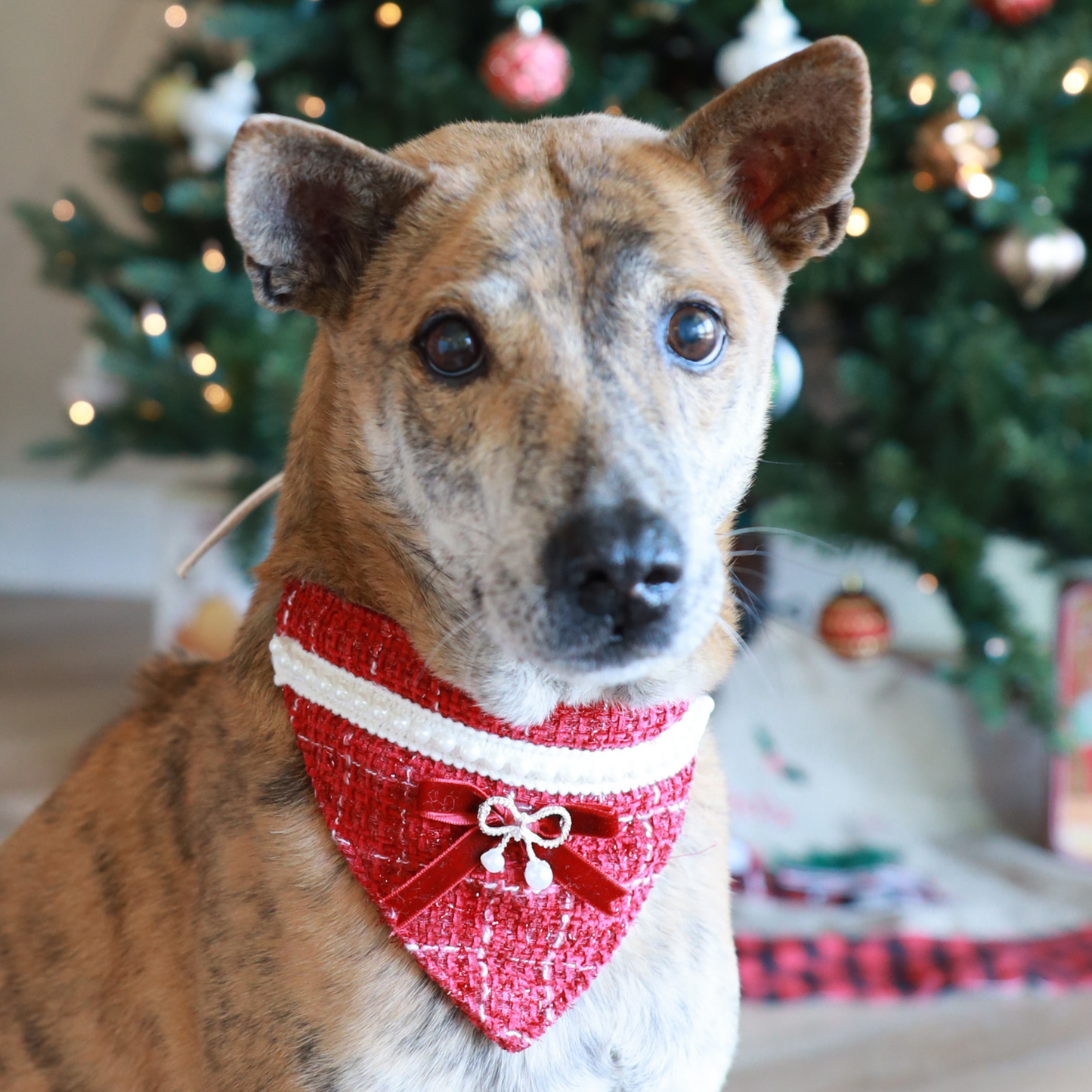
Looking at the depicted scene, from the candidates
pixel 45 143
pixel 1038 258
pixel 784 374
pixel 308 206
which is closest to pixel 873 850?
pixel 784 374

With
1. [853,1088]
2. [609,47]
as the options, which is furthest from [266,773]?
[609,47]

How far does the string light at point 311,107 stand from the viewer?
2.33 m

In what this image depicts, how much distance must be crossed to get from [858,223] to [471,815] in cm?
153

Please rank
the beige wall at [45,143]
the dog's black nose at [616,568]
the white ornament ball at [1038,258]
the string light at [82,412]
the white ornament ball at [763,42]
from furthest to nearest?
1. the beige wall at [45,143]
2. the string light at [82,412]
3. the white ornament ball at [1038,258]
4. the white ornament ball at [763,42]
5. the dog's black nose at [616,568]

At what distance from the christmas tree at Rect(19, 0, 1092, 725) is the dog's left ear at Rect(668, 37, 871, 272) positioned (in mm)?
920

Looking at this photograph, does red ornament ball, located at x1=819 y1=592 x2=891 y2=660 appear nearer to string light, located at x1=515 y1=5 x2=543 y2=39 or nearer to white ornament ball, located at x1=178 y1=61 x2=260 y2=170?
string light, located at x1=515 y1=5 x2=543 y2=39

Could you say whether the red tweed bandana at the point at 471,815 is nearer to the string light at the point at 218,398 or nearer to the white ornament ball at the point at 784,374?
the white ornament ball at the point at 784,374

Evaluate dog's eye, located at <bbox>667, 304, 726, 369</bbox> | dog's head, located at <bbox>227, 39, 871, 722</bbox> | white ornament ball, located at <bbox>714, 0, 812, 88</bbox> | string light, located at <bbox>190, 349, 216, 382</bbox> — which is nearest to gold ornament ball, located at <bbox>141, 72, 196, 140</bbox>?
string light, located at <bbox>190, 349, 216, 382</bbox>

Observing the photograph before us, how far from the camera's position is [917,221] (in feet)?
6.79

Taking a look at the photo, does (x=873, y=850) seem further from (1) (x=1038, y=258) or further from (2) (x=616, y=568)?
(2) (x=616, y=568)

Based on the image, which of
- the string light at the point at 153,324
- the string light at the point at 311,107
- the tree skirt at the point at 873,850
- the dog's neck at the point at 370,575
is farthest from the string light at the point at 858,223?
the string light at the point at 153,324

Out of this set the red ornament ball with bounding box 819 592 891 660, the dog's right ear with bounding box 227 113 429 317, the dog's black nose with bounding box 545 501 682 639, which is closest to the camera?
the dog's black nose with bounding box 545 501 682 639

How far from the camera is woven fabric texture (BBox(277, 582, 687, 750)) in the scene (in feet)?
3.17

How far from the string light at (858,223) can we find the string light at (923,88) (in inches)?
8.8
